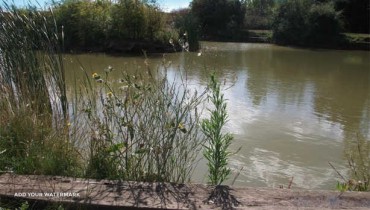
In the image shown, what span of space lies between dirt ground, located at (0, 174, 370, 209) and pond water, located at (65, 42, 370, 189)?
0.78 metres

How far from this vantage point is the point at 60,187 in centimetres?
211

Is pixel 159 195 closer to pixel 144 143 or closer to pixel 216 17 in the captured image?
pixel 144 143

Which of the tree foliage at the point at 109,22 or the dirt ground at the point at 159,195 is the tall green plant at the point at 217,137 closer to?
the dirt ground at the point at 159,195

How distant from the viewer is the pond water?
3.75 meters

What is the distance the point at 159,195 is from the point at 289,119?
13.5 feet

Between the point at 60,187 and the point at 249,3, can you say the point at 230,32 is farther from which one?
the point at 60,187

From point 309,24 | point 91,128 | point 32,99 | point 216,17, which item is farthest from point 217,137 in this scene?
point 216,17

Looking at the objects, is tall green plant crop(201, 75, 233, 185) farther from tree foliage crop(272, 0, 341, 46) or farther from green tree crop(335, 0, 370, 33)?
green tree crop(335, 0, 370, 33)

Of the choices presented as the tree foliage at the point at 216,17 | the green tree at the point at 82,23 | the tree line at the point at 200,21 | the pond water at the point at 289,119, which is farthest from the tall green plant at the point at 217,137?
the tree foliage at the point at 216,17

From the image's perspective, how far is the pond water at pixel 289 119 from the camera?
3752mm

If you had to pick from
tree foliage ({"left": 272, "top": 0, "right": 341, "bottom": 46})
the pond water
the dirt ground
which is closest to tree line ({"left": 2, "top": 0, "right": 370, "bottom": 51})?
tree foliage ({"left": 272, "top": 0, "right": 341, "bottom": 46})

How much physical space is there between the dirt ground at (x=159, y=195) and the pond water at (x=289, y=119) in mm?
777

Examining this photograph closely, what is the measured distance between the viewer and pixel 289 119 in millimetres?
5859

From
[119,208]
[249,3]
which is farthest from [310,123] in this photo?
[249,3]
